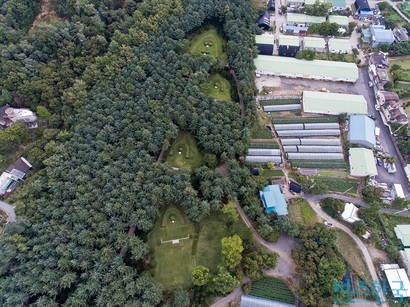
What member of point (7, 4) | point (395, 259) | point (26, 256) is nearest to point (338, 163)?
point (395, 259)

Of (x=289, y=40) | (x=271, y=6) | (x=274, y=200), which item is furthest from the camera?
(x=271, y=6)

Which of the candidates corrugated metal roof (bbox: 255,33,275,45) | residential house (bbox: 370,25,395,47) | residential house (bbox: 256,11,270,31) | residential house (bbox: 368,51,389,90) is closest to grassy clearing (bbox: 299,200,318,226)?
residential house (bbox: 368,51,389,90)

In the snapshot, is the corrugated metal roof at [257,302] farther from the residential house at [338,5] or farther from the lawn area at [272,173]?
the residential house at [338,5]

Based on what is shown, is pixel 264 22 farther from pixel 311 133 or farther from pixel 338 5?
pixel 311 133

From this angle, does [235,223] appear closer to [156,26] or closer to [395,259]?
[395,259]

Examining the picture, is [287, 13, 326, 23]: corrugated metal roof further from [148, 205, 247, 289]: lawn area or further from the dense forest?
[148, 205, 247, 289]: lawn area

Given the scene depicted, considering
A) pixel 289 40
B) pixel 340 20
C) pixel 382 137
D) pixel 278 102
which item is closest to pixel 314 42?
pixel 289 40

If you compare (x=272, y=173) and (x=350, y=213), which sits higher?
(x=272, y=173)
